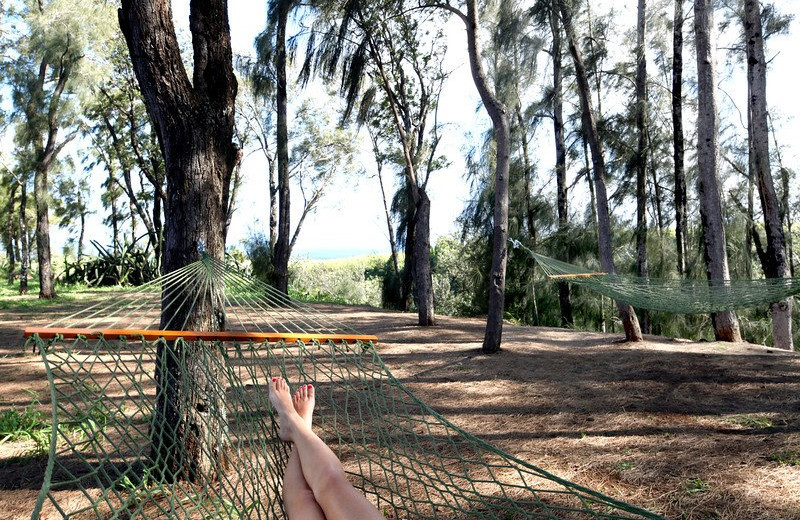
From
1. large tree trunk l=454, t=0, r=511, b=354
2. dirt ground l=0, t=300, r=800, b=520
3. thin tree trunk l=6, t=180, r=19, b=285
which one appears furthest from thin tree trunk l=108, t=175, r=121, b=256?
large tree trunk l=454, t=0, r=511, b=354

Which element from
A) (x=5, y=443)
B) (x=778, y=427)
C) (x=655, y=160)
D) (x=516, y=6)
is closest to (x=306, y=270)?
(x=655, y=160)

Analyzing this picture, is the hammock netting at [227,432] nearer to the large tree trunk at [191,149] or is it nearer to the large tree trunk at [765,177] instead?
the large tree trunk at [191,149]

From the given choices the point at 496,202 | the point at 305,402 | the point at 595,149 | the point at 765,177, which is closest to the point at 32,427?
the point at 305,402

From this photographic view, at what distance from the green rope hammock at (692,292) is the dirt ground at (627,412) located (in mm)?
382

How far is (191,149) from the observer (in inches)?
79.4

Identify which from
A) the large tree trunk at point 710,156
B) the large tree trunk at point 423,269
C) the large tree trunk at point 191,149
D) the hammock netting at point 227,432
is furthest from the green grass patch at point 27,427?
the large tree trunk at point 710,156

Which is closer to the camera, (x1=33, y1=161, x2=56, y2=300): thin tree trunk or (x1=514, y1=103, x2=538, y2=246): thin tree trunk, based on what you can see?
(x1=33, y1=161, x2=56, y2=300): thin tree trunk

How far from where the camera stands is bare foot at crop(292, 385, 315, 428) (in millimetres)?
1539

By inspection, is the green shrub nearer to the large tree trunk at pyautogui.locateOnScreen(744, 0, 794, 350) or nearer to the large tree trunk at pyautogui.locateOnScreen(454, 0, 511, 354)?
the large tree trunk at pyautogui.locateOnScreen(454, 0, 511, 354)

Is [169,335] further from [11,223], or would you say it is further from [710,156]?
[11,223]

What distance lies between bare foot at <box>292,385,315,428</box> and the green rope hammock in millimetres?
2268

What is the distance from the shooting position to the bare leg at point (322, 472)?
44.3 inches

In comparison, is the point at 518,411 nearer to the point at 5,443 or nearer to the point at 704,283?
the point at 704,283

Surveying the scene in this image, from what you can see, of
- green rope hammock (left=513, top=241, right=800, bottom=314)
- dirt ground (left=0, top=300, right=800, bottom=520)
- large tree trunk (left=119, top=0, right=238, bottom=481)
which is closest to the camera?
dirt ground (left=0, top=300, right=800, bottom=520)
